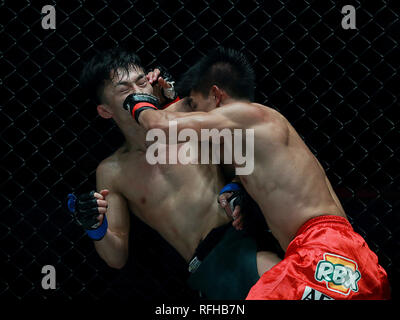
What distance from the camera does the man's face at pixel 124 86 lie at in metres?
2.31

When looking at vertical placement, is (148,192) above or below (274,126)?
below

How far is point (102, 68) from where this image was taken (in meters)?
2.36

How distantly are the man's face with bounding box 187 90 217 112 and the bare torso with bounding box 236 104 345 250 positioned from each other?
25 cm

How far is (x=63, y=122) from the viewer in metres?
2.84

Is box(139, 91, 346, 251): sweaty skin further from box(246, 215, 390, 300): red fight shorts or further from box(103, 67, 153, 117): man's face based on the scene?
box(103, 67, 153, 117): man's face

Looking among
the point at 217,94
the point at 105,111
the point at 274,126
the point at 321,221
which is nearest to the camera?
the point at 321,221

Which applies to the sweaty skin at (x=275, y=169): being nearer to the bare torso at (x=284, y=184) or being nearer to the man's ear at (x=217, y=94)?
the bare torso at (x=284, y=184)

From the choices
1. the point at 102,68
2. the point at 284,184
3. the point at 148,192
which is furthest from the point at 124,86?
the point at 284,184

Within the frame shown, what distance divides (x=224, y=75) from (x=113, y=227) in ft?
2.82

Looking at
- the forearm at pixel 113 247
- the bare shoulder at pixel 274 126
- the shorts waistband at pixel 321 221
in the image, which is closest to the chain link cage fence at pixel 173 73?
the forearm at pixel 113 247

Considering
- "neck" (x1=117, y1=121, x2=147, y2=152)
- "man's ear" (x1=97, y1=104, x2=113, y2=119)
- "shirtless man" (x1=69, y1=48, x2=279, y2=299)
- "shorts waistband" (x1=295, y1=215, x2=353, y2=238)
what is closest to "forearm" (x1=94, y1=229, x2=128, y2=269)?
"shirtless man" (x1=69, y1=48, x2=279, y2=299)

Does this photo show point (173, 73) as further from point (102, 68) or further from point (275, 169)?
point (275, 169)

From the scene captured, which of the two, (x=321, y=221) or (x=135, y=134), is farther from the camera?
(x=135, y=134)

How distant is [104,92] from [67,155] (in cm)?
69
